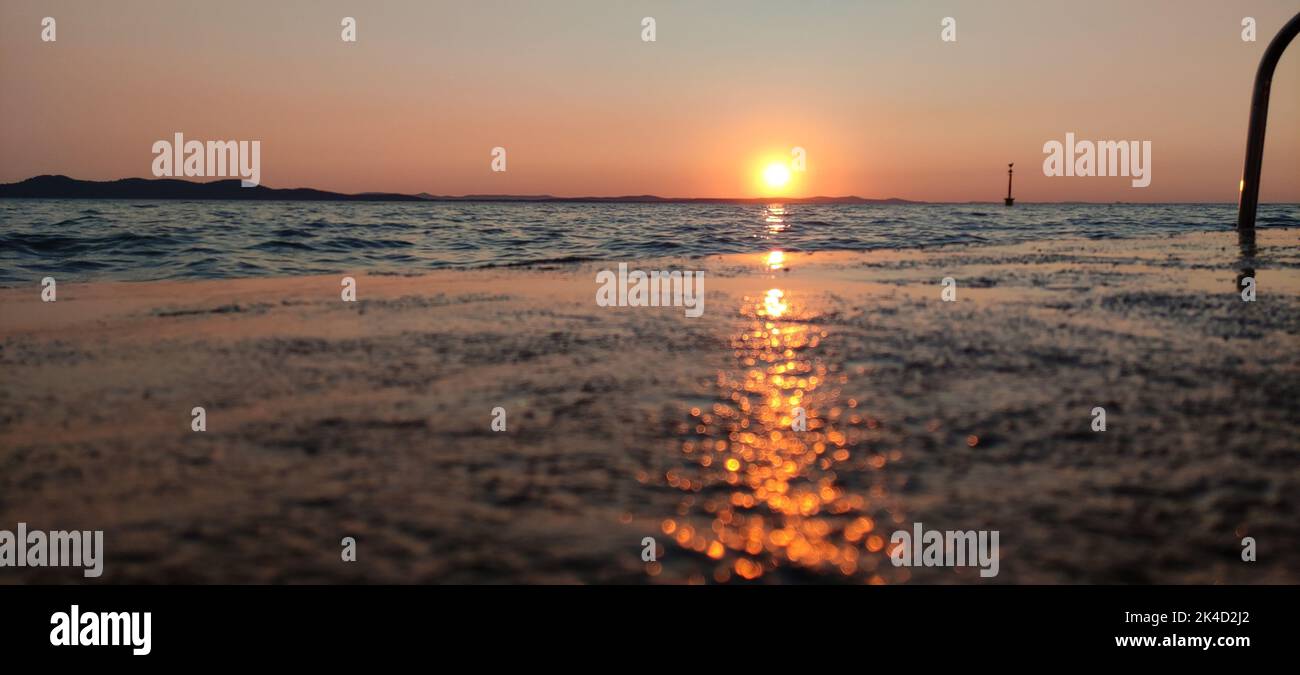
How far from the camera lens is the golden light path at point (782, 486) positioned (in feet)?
7.82

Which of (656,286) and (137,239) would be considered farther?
(137,239)

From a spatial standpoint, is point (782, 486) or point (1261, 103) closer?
point (782, 486)

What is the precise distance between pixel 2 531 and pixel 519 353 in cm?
326

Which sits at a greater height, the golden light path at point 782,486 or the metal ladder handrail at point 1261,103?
the metal ladder handrail at point 1261,103

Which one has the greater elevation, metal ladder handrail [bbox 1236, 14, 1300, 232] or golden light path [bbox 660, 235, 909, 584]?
metal ladder handrail [bbox 1236, 14, 1300, 232]

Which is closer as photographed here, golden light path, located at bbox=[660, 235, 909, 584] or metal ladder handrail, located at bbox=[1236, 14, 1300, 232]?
golden light path, located at bbox=[660, 235, 909, 584]

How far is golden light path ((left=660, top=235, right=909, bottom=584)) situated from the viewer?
238 cm

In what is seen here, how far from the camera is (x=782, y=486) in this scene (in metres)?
2.94

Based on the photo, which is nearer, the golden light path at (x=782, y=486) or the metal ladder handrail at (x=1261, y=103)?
the golden light path at (x=782, y=486)

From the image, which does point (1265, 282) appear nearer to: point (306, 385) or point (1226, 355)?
point (1226, 355)

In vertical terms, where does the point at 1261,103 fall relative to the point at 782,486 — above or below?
above

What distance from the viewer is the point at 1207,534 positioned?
8.08 feet
